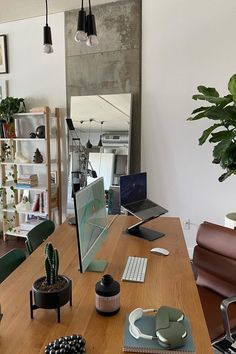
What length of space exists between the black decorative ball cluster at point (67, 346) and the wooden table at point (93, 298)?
1.8 inches

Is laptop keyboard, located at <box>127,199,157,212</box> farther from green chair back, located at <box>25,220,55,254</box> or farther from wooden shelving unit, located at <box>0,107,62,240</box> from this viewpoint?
wooden shelving unit, located at <box>0,107,62,240</box>

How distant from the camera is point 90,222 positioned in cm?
134

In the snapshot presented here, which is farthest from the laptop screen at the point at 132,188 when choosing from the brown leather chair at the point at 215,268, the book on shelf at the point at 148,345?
the book on shelf at the point at 148,345

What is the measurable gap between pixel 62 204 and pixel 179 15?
8.83 feet

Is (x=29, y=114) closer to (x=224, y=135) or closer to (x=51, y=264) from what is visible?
(x=224, y=135)

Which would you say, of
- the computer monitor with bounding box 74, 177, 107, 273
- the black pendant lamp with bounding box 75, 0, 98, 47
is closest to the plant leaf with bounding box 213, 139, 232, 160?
the computer monitor with bounding box 74, 177, 107, 273

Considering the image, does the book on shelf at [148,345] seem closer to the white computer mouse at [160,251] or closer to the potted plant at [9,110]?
the white computer mouse at [160,251]

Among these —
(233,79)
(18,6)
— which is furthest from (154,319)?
(18,6)

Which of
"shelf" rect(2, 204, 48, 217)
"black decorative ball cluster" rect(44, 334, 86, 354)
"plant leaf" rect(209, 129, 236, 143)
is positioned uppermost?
"plant leaf" rect(209, 129, 236, 143)

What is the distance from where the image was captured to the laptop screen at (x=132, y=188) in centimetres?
193

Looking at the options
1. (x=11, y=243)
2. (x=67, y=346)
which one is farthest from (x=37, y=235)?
(x=11, y=243)

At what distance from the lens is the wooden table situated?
96 centimetres

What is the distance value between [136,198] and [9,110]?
2.39 m

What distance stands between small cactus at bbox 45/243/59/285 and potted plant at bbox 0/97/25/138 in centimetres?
294
